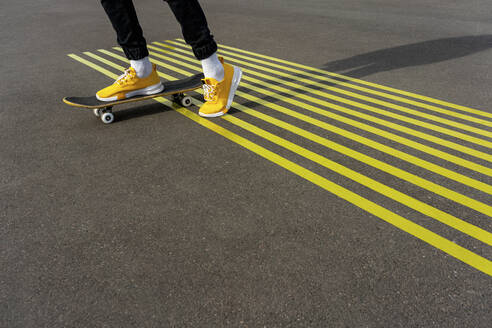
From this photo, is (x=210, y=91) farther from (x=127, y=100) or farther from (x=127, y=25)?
(x=127, y=25)

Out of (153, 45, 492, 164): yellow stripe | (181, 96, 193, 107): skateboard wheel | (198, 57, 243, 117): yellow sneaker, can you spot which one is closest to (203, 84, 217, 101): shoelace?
(198, 57, 243, 117): yellow sneaker

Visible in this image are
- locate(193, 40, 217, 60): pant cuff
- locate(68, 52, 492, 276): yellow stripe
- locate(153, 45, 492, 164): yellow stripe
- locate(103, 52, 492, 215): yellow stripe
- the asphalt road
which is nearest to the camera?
the asphalt road

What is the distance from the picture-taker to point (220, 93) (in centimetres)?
407

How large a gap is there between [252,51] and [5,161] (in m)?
4.54

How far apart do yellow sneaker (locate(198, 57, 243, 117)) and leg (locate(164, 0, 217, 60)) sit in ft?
1.07

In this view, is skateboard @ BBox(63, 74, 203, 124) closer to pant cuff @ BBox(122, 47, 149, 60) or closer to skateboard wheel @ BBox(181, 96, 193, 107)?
skateboard wheel @ BBox(181, 96, 193, 107)

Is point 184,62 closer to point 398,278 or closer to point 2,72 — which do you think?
point 2,72

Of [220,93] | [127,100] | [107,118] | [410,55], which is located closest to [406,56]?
[410,55]

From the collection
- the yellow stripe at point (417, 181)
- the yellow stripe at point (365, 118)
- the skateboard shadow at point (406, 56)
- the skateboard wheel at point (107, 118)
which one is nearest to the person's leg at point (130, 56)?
the skateboard wheel at point (107, 118)

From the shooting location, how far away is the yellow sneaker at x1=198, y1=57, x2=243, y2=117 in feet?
13.2

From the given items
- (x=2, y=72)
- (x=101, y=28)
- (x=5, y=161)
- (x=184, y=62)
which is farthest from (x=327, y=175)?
(x=101, y=28)

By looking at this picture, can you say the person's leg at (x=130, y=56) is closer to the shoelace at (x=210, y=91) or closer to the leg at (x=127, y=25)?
the leg at (x=127, y=25)

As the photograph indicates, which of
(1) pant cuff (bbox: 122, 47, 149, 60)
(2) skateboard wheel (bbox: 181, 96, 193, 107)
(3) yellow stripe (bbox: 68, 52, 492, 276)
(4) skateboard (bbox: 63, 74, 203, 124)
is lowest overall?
(3) yellow stripe (bbox: 68, 52, 492, 276)

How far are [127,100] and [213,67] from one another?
40.4 inches
